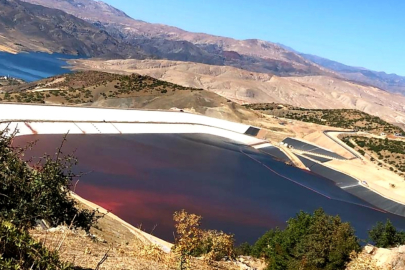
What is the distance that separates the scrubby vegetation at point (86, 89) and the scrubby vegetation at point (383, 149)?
128 ft

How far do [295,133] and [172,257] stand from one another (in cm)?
6524

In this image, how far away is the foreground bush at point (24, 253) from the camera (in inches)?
245

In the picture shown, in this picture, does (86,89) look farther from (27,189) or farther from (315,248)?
(27,189)

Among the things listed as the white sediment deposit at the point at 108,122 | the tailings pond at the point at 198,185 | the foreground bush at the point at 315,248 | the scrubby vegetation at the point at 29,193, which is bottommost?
the tailings pond at the point at 198,185

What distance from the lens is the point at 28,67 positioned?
150 meters

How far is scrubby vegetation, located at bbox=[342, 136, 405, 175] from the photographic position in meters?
60.8

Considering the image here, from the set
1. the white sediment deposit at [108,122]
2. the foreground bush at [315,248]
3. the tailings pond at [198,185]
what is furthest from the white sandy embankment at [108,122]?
the foreground bush at [315,248]

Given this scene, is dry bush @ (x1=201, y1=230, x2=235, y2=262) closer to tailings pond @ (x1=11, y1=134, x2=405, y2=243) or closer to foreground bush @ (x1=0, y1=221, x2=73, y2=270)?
foreground bush @ (x1=0, y1=221, x2=73, y2=270)

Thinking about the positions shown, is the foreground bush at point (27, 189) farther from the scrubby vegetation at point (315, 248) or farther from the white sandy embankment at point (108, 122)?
the white sandy embankment at point (108, 122)

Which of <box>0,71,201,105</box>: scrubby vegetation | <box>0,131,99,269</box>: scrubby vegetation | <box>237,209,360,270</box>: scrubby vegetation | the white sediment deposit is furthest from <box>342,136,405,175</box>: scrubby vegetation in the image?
<box>0,131,99,269</box>: scrubby vegetation

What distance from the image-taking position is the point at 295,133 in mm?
73750

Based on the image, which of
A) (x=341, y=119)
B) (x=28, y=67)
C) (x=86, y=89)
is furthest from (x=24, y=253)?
(x=28, y=67)

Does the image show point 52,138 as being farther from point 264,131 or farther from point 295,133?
point 295,133

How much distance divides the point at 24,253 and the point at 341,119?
91586 mm
